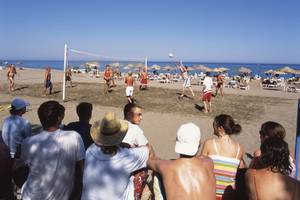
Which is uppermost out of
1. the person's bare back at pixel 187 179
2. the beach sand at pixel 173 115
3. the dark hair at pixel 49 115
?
→ the dark hair at pixel 49 115

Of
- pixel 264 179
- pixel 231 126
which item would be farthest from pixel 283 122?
pixel 264 179

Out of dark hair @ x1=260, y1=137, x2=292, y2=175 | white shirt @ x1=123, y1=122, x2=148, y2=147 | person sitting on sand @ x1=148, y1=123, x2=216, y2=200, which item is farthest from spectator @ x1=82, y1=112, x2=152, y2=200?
dark hair @ x1=260, y1=137, x2=292, y2=175

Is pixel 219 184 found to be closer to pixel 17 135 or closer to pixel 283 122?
pixel 17 135

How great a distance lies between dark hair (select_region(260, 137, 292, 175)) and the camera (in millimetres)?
2832

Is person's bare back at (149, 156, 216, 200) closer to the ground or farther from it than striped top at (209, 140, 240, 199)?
farther from it

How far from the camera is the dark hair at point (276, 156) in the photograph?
111 inches

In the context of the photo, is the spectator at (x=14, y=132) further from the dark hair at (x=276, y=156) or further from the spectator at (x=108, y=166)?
the dark hair at (x=276, y=156)

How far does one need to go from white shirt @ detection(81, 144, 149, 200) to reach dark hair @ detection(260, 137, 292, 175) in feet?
3.72

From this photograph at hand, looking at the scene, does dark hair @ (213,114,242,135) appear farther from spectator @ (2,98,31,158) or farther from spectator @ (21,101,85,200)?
spectator @ (2,98,31,158)

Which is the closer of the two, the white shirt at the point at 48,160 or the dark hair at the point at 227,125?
the white shirt at the point at 48,160

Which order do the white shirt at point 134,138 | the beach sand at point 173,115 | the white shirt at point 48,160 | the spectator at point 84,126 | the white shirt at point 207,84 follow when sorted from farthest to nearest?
the white shirt at point 207,84 → the beach sand at point 173,115 → the spectator at point 84,126 → the white shirt at point 134,138 → the white shirt at point 48,160

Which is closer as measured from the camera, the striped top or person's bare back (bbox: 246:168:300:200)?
person's bare back (bbox: 246:168:300:200)

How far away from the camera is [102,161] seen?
2750mm

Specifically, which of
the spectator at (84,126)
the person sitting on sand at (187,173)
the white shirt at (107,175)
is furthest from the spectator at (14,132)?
the person sitting on sand at (187,173)
